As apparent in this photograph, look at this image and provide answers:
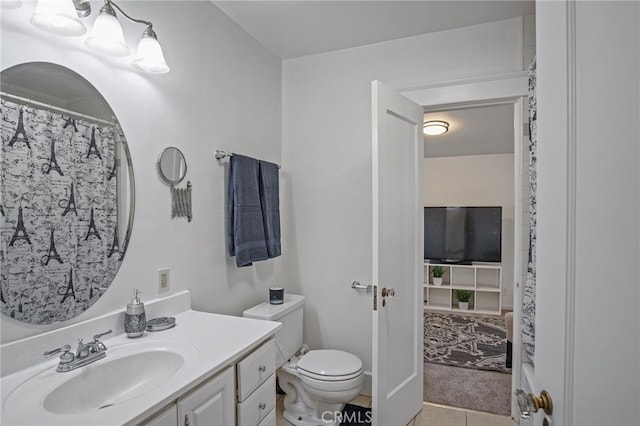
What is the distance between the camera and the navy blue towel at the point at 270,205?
2.26 metres

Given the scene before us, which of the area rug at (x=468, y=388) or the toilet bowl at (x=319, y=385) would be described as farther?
the area rug at (x=468, y=388)

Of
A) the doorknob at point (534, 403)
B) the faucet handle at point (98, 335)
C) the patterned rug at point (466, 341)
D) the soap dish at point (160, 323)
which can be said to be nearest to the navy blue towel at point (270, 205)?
the soap dish at point (160, 323)

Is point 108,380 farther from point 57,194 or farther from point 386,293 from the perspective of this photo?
point 386,293

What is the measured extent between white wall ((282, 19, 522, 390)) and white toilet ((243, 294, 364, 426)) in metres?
0.32

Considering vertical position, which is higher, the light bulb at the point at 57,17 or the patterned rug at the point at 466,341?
the light bulb at the point at 57,17

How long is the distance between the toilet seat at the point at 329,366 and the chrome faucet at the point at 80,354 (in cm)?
117

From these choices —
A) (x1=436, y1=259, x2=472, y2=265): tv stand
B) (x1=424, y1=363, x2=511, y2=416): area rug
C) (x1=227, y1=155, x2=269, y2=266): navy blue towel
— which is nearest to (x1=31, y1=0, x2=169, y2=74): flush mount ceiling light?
(x1=227, y1=155, x2=269, y2=266): navy blue towel

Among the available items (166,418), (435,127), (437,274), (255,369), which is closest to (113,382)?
(166,418)

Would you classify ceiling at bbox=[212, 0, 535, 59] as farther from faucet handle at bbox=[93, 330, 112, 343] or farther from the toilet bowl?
the toilet bowl

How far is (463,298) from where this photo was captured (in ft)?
16.0

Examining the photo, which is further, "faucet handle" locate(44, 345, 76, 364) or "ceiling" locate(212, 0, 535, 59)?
"ceiling" locate(212, 0, 535, 59)

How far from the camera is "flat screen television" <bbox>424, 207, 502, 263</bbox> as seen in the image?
188 inches

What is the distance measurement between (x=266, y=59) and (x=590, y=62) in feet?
7.44

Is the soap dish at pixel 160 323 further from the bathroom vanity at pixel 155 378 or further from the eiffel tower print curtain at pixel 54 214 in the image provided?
the eiffel tower print curtain at pixel 54 214
